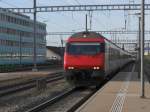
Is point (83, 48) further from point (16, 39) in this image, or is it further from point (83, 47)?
point (16, 39)

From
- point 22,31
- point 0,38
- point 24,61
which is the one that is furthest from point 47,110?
point 22,31

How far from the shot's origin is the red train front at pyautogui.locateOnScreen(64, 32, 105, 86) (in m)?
24.6

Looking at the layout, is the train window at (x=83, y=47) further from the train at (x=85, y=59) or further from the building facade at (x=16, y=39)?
the building facade at (x=16, y=39)

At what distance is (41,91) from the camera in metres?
24.1

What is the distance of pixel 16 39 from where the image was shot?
3856 inches

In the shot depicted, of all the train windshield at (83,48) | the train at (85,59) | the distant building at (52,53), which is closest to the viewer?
the train at (85,59)

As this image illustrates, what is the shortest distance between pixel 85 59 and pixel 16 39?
7425cm

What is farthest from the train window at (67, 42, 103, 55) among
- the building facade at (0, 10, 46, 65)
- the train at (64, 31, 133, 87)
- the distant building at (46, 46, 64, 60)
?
the distant building at (46, 46, 64, 60)

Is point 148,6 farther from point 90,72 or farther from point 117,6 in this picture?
point 90,72

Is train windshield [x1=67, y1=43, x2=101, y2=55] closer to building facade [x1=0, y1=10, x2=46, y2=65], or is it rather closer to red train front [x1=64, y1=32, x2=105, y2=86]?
red train front [x1=64, y1=32, x2=105, y2=86]

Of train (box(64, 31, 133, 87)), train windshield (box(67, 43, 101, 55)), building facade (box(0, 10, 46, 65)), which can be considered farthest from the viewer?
building facade (box(0, 10, 46, 65))

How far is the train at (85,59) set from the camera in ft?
80.8

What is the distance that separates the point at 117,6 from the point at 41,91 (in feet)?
100

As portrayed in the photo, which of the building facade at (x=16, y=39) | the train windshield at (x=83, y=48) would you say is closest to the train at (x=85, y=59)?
the train windshield at (x=83, y=48)
